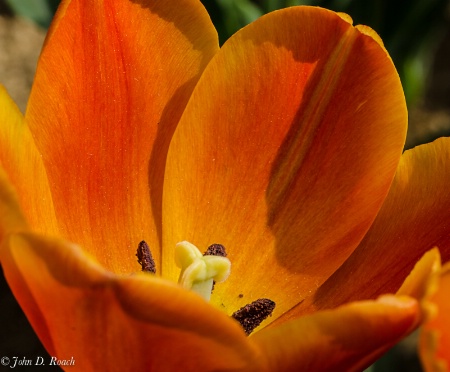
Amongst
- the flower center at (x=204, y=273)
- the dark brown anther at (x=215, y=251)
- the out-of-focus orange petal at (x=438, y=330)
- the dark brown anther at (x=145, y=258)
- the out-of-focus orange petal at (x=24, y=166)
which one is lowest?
the out-of-focus orange petal at (x=438, y=330)

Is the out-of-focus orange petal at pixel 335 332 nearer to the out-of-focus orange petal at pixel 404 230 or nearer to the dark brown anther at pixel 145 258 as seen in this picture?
the out-of-focus orange petal at pixel 404 230

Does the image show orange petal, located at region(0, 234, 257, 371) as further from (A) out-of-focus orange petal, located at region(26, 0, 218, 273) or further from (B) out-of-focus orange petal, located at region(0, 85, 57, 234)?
(A) out-of-focus orange petal, located at region(26, 0, 218, 273)

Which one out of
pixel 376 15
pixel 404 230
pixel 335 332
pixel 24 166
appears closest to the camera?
pixel 335 332

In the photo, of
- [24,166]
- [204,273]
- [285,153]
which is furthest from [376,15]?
[24,166]

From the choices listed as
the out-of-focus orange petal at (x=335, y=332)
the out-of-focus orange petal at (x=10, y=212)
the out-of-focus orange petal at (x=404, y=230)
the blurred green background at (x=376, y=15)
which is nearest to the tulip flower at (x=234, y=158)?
the out-of-focus orange petal at (x=404, y=230)

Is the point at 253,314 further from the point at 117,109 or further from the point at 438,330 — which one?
the point at 438,330

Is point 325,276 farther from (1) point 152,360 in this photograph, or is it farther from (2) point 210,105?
(1) point 152,360
